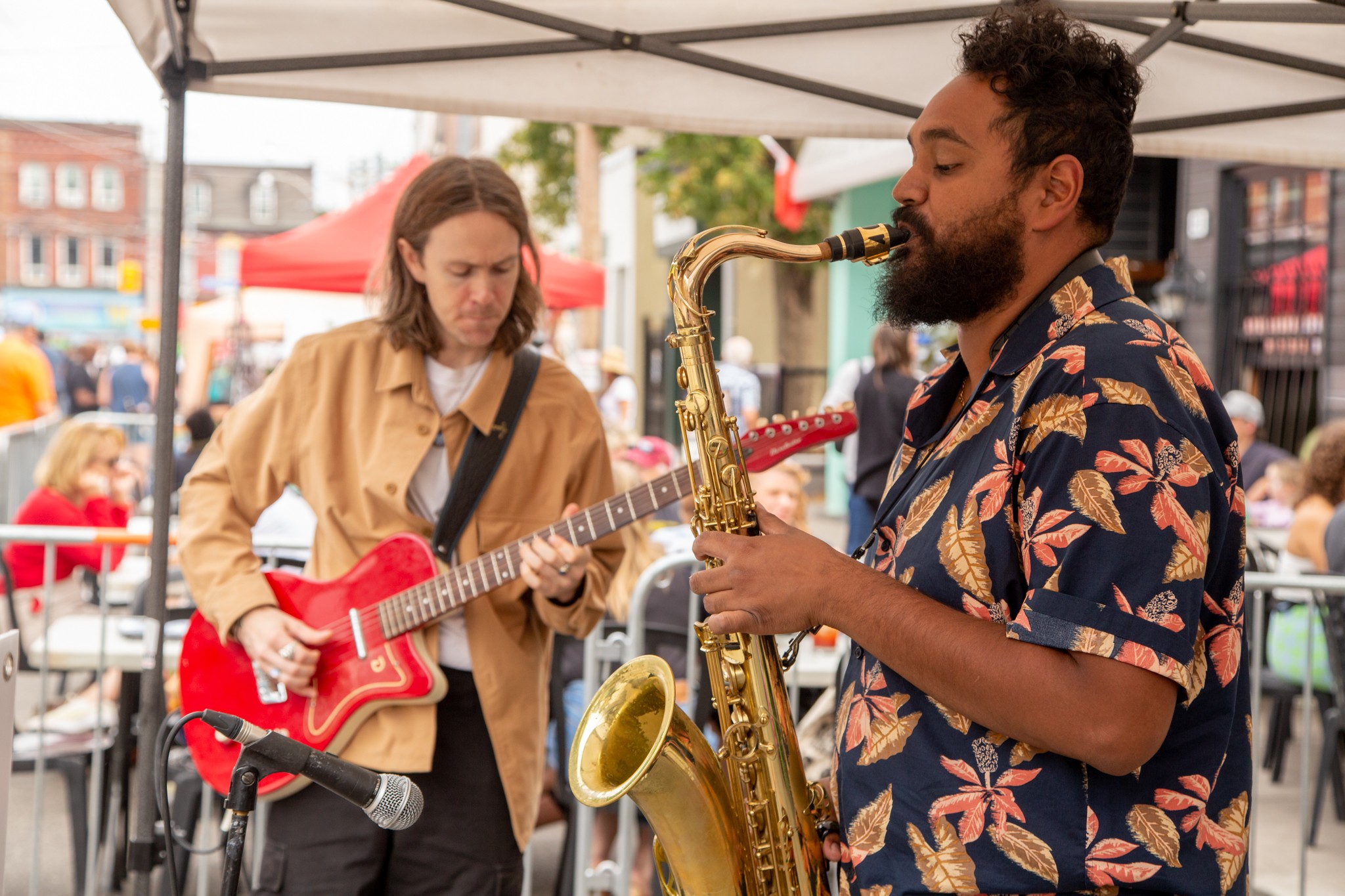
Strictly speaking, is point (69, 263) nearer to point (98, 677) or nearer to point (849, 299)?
point (849, 299)

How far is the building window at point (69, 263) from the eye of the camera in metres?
70.9

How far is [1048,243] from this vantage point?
5.77 feet

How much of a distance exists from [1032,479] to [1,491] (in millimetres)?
10802

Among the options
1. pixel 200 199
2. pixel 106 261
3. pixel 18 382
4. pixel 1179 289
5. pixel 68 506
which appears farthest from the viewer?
pixel 200 199

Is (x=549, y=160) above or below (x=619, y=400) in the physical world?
above

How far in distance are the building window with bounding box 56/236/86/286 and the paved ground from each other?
7266 cm

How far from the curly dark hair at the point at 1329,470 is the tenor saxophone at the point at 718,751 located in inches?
202

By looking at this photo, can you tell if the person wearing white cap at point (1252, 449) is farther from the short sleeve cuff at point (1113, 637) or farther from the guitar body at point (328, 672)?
the short sleeve cuff at point (1113, 637)

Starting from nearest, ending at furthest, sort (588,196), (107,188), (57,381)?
(588,196) < (57,381) < (107,188)

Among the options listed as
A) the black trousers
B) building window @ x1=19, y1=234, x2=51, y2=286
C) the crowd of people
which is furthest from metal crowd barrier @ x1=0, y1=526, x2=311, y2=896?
building window @ x1=19, y1=234, x2=51, y2=286

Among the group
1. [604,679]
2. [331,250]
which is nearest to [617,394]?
[331,250]

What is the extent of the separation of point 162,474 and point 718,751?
166 cm

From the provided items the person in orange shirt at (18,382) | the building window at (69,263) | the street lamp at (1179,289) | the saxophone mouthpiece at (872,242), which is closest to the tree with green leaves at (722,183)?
the street lamp at (1179,289)

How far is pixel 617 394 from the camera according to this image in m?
12.5
